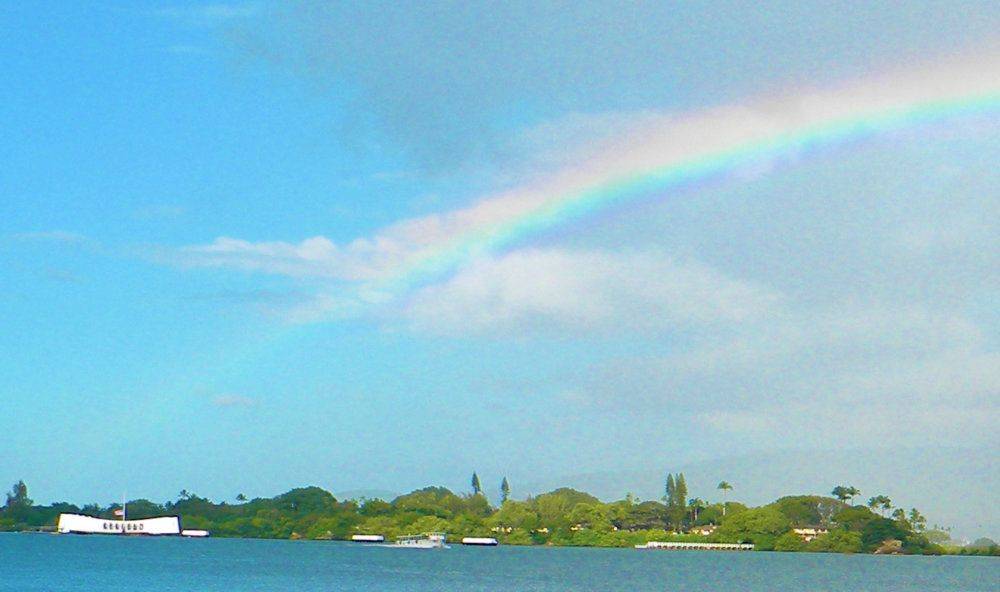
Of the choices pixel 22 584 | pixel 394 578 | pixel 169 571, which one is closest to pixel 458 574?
pixel 394 578

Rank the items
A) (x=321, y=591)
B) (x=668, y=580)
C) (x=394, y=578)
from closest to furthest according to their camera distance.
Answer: (x=321, y=591) → (x=394, y=578) → (x=668, y=580)

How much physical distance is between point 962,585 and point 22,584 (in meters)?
137

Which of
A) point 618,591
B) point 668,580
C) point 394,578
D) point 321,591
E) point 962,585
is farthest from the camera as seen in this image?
point 962,585

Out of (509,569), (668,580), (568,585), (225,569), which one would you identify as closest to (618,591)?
(568,585)

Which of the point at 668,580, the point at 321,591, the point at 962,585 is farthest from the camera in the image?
the point at 962,585

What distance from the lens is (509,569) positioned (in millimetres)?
196250

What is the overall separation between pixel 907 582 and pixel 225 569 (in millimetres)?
105356

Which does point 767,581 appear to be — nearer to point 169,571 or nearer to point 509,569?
point 509,569

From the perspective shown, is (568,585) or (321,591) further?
(568,585)

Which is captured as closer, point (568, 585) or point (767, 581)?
point (568, 585)

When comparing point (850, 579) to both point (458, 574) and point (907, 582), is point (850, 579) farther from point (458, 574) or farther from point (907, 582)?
point (458, 574)

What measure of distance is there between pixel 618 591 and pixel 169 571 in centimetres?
6803

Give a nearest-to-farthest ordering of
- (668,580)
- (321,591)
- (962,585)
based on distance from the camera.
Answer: (321,591), (668,580), (962,585)

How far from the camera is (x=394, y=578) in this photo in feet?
537
